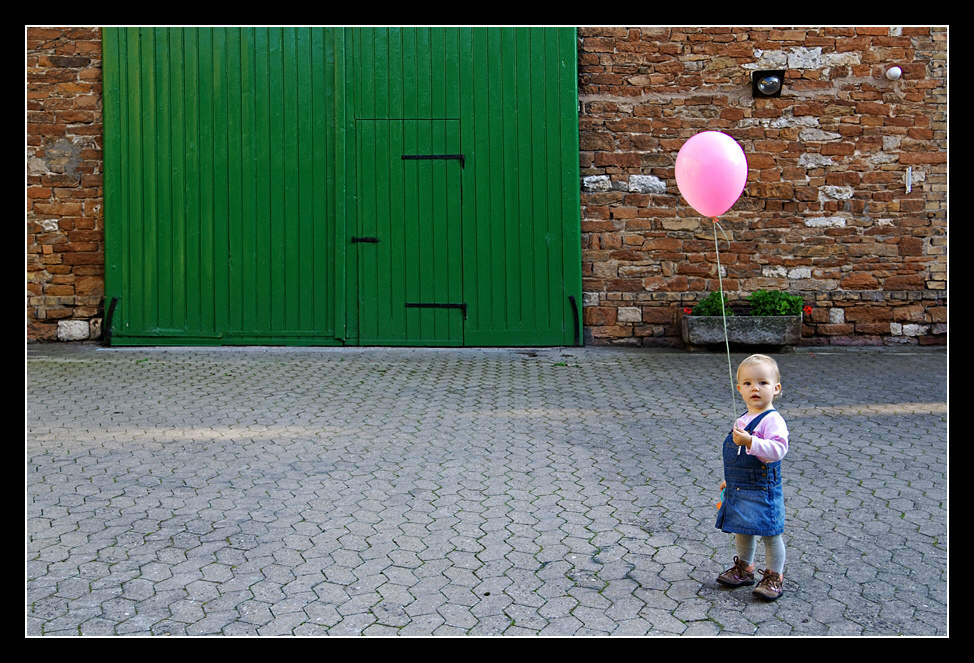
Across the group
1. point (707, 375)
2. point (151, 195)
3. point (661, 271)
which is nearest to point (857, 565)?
point (707, 375)

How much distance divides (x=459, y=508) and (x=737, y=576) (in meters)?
1.44

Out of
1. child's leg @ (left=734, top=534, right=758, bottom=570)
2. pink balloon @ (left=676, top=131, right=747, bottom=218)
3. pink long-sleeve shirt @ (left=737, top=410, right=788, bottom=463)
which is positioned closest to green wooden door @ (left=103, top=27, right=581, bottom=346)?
pink balloon @ (left=676, top=131, right=747, bottom=218)

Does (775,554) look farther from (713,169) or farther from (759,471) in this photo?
(713,169)

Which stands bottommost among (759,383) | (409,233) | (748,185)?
(759,383)

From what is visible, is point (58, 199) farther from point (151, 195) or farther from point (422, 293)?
point (422, 293)

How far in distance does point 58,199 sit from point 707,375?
705 centimetres

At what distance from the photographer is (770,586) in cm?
319

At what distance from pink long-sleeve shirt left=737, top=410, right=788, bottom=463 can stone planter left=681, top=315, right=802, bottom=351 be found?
602 centimetres

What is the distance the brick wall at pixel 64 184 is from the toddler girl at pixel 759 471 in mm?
8239

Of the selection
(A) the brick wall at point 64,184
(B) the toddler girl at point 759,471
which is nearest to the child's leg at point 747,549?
(B) the toddler girl at point 759,471

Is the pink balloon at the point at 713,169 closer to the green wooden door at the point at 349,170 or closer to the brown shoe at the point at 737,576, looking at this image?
the brown shoe at the point at 737,576

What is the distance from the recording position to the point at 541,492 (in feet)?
14.8

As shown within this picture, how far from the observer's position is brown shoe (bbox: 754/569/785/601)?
3168mm

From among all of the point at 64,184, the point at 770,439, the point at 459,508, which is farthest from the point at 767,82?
Result: the point at 64,184
